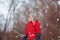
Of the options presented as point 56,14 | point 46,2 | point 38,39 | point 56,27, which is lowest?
point 38,39

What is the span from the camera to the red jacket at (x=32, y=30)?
2285 millimetres

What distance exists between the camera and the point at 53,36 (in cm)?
226

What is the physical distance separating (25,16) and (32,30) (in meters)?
0.22

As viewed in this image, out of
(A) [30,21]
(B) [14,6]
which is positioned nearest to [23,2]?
(B) [14,6]

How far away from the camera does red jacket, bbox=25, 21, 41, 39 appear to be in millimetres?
2285

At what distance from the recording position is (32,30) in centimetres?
230

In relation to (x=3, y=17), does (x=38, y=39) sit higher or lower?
lower

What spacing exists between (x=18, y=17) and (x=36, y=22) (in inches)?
10.2

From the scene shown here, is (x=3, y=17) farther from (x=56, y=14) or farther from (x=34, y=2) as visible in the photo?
(x=56, y=14)

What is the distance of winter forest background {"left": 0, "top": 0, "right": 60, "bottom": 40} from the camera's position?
227 cm

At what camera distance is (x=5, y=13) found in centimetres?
232

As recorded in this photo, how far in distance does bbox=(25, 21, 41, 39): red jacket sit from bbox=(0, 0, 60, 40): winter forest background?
55mm

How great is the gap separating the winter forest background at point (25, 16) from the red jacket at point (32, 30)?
0.05m

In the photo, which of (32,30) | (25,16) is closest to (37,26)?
(32,30)
